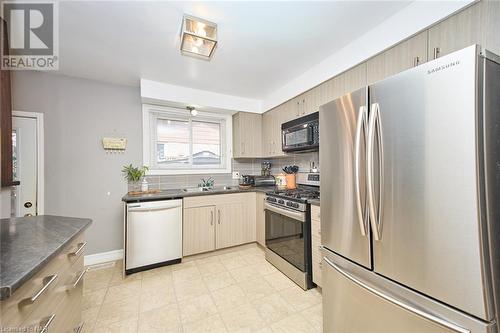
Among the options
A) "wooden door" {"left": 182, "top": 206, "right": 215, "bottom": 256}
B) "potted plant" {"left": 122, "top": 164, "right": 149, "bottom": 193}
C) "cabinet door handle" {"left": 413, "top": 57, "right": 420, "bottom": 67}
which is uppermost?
"cabinet door handle" {"left": 413, "top": 57, "right": 420, "bottom": 67}

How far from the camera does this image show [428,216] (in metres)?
0.89

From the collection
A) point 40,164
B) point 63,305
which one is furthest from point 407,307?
point 40,164

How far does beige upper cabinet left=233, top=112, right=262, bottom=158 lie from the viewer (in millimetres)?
3490

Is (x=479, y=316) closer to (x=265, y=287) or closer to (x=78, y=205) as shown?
(x=265, y=287)

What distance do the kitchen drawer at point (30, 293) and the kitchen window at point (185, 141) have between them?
214cm

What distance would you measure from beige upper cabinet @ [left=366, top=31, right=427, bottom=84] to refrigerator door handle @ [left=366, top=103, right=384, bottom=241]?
0.78 m

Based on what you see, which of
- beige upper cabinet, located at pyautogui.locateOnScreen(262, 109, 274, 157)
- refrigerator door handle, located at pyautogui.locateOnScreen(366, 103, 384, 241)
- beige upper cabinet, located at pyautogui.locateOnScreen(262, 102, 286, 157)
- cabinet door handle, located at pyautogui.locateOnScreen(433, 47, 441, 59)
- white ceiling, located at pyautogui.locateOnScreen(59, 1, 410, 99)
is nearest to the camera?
refrigerator door handle, located at pyautogui.locateOnScreen(366, 103, 384, 241)

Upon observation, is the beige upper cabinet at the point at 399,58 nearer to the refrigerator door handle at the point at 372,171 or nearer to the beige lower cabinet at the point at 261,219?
the refrigerator door handle at the point at 372,171

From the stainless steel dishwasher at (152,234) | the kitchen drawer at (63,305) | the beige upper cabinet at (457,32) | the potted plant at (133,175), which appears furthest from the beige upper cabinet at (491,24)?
the potted plant at (133,175)

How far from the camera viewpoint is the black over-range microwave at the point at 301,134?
90.8 inches

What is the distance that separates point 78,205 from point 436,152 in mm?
3678

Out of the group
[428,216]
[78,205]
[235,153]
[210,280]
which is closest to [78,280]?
[210,280]

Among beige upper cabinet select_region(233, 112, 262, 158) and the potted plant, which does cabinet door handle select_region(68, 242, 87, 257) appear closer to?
the potted plant

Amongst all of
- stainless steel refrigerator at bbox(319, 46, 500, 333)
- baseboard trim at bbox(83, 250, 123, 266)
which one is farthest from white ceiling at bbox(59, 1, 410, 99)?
baseboard trim at bbox(83, 250, 123, 266)
